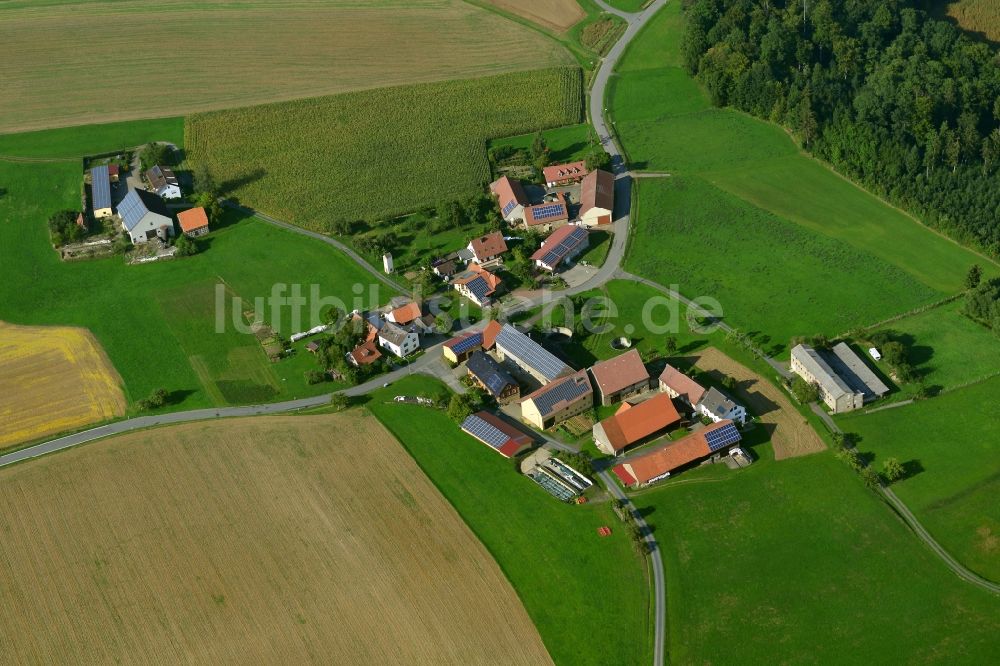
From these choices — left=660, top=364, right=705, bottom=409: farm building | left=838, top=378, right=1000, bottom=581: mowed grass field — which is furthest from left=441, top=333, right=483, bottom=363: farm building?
left=838, top=378, right=1000, bottom=581: mowed grass field

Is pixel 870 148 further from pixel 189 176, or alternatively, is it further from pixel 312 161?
pixel 189 176

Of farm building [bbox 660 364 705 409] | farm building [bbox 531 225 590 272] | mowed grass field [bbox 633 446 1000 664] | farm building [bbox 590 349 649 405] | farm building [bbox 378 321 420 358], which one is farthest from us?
farm building [bbox 531 225 590 272]

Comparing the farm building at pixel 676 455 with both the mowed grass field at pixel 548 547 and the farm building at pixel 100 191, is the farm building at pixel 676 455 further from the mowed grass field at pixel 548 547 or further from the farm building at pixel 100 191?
the farm building at pixel 100 191

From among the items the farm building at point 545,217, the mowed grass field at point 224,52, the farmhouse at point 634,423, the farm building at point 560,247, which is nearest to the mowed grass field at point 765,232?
the farm building at point 560,247

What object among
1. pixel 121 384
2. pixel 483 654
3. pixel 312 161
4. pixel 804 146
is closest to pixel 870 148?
pixel 804 146

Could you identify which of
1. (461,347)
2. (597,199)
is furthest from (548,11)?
(461,347)

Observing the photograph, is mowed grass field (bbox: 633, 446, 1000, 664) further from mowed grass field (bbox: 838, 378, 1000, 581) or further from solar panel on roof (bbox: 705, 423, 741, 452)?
mowed grass field (bbox: 838, 378, 1000, 581)

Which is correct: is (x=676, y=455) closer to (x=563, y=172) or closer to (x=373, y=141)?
(x=563, y=172)
